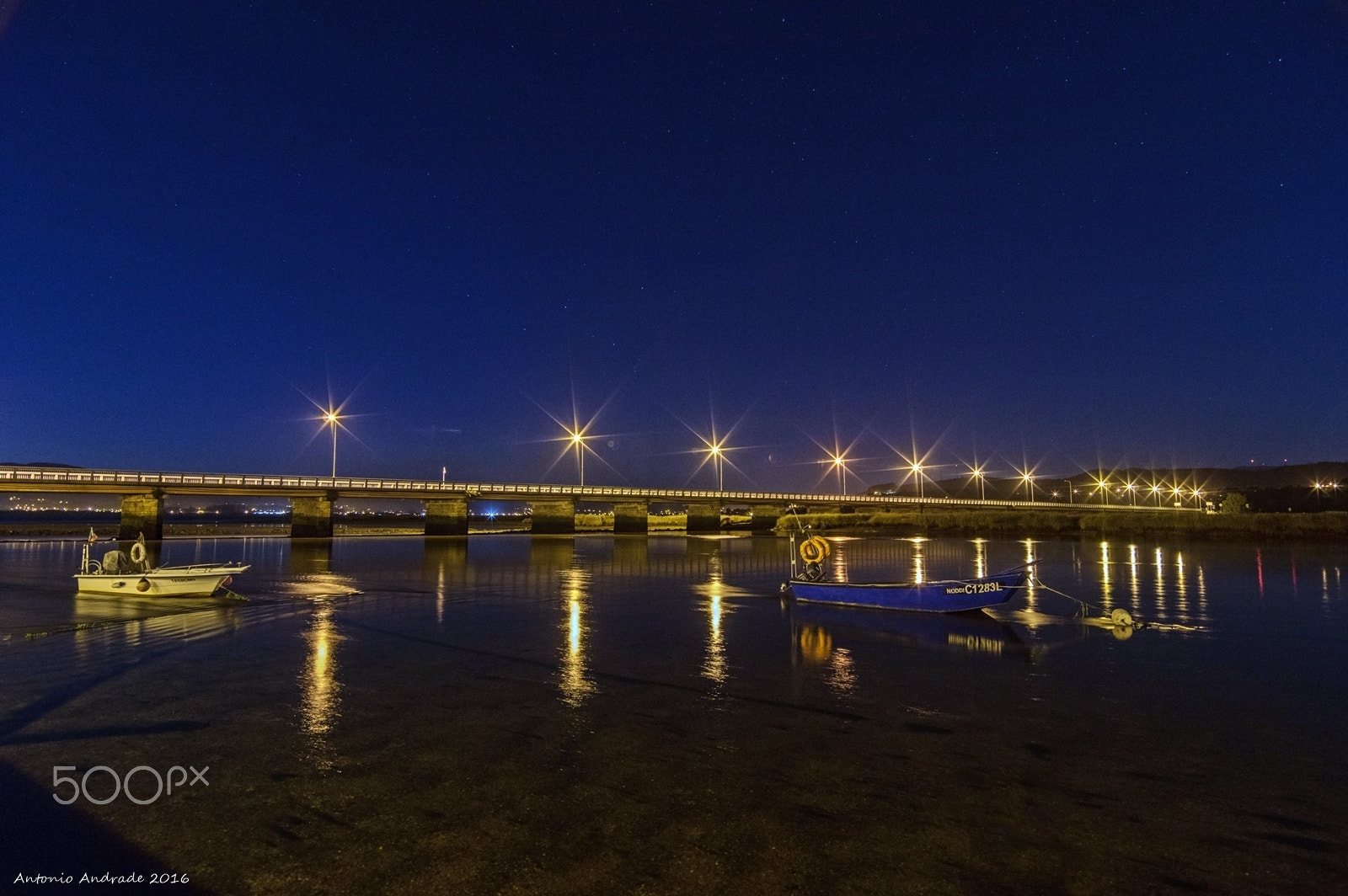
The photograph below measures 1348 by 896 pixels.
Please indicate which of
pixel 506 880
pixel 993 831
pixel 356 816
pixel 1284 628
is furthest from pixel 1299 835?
pixel 1284 628

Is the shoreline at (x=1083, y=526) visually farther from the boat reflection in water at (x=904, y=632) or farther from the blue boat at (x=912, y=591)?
the boat reflection in water at (x=904, y=632)

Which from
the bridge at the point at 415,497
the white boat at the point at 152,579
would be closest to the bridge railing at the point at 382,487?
the bridge at the point at 415,497

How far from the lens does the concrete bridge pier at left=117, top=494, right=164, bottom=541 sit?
77575mm

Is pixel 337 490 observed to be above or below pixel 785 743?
above

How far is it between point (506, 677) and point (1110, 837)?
474 inches

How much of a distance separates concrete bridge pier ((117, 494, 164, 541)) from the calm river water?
64.2 m

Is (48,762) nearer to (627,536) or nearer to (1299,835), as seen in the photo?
(1299,835)

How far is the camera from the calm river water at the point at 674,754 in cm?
744

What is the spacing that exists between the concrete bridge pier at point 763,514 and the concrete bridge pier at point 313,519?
6846cm

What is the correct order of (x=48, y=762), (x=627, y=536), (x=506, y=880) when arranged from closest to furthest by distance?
(x=506, y=880) < (x=48, y=762) < (x=627, y=536)

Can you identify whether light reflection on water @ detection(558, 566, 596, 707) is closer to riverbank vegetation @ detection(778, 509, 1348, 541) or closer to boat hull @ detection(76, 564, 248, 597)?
boat hull @ detection(76, 564, 248, 597)

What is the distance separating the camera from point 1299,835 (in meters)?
8.30

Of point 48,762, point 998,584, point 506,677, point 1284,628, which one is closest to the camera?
point 48,762

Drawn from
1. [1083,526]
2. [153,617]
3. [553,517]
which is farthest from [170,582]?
[1083,526]
